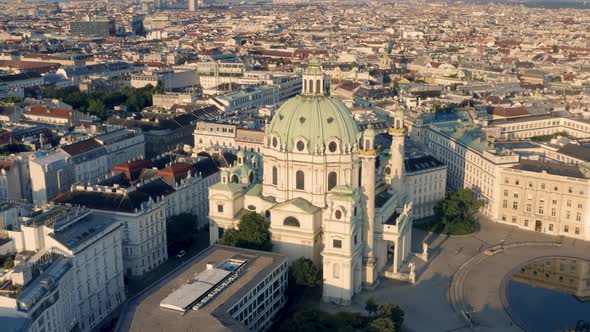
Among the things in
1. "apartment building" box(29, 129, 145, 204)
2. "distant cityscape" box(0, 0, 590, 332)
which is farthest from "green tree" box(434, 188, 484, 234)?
"apartment building" box(29, 129, 145, 204)

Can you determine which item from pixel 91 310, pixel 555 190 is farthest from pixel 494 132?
pixel 91 310

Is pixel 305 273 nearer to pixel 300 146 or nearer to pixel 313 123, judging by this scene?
pixel 300 146

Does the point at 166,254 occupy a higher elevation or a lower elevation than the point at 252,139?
lower

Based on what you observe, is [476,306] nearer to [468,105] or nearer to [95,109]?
[468,105]

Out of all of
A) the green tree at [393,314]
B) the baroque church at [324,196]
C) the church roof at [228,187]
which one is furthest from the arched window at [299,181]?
the green tree at [393,314]

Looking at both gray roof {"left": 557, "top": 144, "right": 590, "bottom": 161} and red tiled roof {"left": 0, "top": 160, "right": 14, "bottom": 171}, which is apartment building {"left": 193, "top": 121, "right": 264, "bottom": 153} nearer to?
red tiled roof {"left": 0, "top": 160, "right": 14, "bottom": 171}
